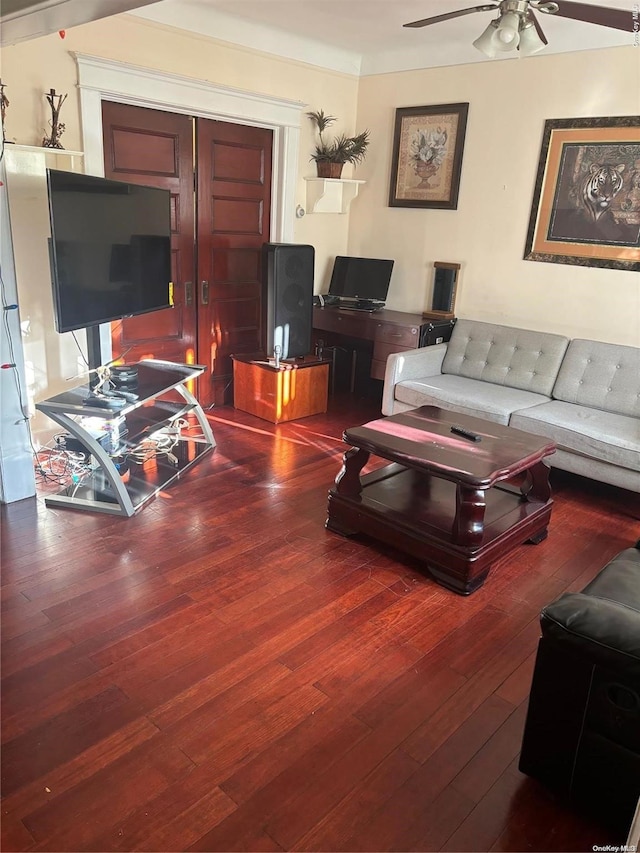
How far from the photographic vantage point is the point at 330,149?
483 centimetres

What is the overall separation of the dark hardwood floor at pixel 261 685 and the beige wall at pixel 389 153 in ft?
4.89

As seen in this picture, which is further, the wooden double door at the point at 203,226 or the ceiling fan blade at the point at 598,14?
the wooden double door at the point at 203,226

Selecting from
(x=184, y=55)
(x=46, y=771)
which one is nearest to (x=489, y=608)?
(x=46, y=771)

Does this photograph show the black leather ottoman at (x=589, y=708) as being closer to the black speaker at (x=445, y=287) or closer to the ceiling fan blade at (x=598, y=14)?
the ceiling fan blade at (x=598, y=14)

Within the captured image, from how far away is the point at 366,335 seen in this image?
15.2 ft

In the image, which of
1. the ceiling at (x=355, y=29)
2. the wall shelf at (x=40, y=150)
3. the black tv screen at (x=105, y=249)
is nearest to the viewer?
the black tv screen at (x=105, y=249)

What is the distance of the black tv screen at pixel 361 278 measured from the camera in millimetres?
4961

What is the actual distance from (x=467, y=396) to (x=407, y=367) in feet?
1.64

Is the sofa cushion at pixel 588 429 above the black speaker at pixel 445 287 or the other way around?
the other way around

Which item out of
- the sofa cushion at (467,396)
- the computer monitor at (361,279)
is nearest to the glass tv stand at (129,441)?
the sofa cushion at (467,396)

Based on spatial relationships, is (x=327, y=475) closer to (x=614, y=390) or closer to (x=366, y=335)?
(x=366, y=335)

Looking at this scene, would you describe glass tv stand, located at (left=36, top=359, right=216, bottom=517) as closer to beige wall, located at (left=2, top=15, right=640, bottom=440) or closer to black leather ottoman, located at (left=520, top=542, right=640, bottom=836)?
beige wall, located at (left=2, top=15, right=640, bottom=440)

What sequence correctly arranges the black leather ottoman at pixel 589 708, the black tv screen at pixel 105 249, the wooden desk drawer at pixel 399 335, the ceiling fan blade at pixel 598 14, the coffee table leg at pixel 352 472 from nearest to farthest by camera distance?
the black leather ottoman at pixel 589 708, the ceiling fan blade at pixel 598 14, the black tv screen at pixel 105 249, the coffee table leg at pixel 352 472, the wooden desk drawer at pixel 399 335

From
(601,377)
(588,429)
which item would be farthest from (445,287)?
(588,429)
